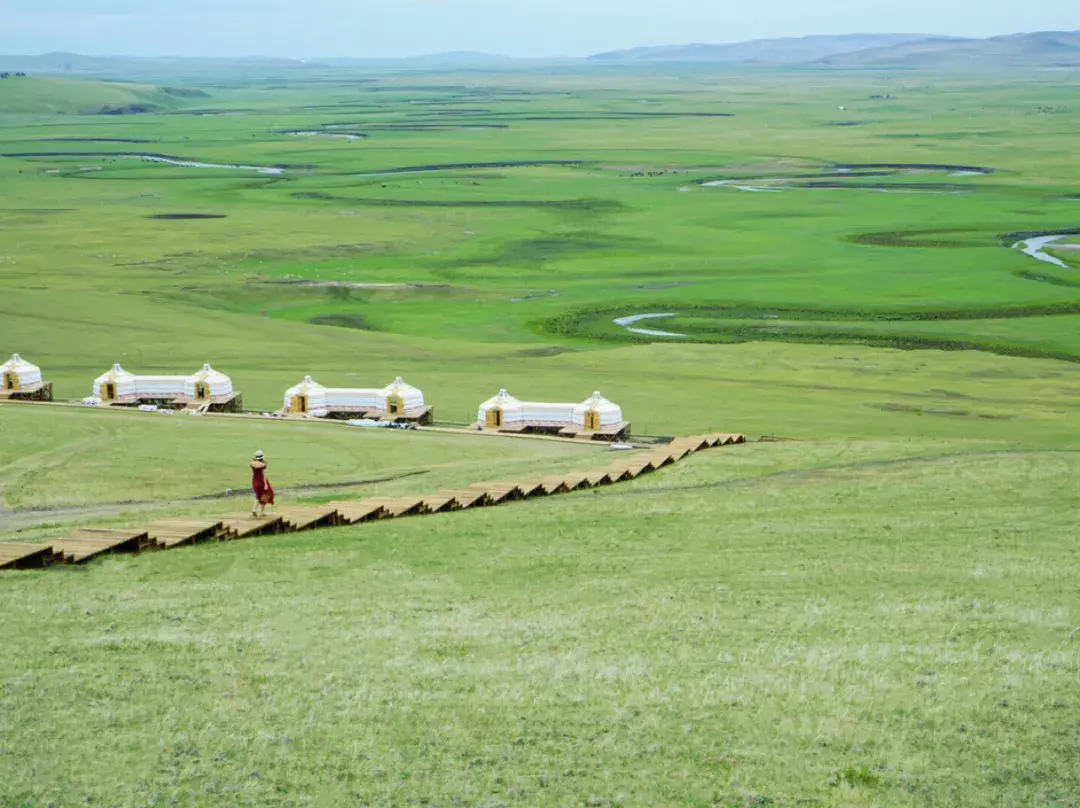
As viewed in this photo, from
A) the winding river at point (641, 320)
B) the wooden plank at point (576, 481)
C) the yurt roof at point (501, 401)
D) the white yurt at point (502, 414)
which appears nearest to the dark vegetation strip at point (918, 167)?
the winding river at point (641, 320)

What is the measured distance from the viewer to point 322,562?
842 inches

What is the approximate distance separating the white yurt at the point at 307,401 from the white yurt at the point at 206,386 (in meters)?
2.18

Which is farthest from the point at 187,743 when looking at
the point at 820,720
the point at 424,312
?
the point at 424,312

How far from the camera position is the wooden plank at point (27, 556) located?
20.3 meters

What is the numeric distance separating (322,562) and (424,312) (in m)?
49.5

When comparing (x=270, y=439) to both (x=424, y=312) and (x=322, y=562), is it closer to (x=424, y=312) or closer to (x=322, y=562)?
(x=322, y=562)

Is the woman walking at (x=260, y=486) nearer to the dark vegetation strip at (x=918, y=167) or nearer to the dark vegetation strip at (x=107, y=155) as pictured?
the dark vegetation strip at (x=918, y=167)

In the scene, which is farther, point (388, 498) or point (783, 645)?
point (388, 498)

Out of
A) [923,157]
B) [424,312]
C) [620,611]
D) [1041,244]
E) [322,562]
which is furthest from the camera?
[923,157]

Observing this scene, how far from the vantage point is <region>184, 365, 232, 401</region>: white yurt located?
43031 mm

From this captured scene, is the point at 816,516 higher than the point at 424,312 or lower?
higher

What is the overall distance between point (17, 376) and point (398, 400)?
1114 cm

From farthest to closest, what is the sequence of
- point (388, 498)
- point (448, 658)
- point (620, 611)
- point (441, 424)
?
point (441, 424) → point (388, 498) → point (620, 611) → point (448, 658)

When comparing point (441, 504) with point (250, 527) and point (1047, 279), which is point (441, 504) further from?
point (1047, 279)
